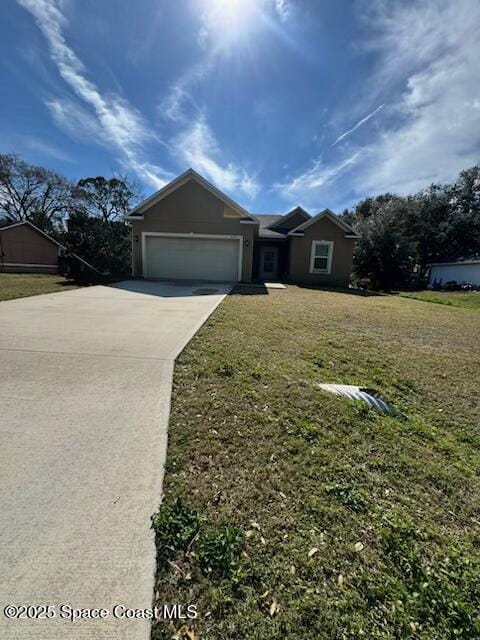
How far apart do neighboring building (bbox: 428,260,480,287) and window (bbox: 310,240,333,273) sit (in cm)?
1464

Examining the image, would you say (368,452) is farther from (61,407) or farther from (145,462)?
(61,407)

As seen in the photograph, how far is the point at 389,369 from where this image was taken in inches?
183

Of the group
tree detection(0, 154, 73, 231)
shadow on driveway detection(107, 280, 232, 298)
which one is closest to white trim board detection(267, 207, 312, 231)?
shadow on driveway detection(107, 280, 232, 298)

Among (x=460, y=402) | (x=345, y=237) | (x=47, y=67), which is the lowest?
(x=460, y=402)

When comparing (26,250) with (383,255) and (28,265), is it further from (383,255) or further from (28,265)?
(383,255)

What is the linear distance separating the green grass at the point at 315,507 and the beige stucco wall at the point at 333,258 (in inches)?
536

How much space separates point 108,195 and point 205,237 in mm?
22564

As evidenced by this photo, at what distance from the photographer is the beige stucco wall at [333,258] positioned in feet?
55.1

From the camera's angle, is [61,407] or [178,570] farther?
[61,407]

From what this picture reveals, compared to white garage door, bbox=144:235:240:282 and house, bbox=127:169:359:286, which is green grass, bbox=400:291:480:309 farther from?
white garage door, bbox=144:235:240:282

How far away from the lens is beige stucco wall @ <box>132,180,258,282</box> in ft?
49.9

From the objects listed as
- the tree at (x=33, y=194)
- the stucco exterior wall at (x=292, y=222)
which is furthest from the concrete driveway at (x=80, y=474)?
the tree at (x=33, y=194)

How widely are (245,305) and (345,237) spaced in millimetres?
10651

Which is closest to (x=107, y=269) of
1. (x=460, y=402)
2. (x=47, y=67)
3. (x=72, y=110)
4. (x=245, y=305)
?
(x=72, y=110)
